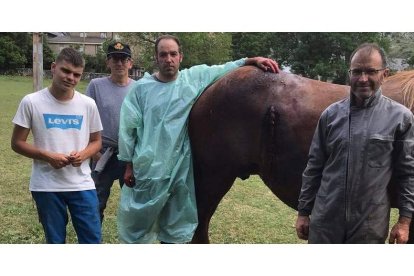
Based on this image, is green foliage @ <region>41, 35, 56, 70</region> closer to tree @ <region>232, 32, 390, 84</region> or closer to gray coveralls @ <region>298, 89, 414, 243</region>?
tree @ <region>232, 32, 390, 84</region>

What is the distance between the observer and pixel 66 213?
2.51 meters

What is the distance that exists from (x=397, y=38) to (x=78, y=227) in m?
2.25

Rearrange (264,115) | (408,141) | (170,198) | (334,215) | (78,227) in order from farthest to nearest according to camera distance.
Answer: (170,198) < (264,115) < (78,227) < (334,215) < (408,141)

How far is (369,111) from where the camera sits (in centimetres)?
184

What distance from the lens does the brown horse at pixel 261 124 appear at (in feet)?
9.12

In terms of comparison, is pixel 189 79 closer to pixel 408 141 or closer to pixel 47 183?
pixel 47 183

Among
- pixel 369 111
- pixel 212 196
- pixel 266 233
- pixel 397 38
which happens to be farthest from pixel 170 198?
pixel 397 38

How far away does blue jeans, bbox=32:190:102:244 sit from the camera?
7.94 ft

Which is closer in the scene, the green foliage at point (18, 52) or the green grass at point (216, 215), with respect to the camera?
the green foliage at point (18, 52)

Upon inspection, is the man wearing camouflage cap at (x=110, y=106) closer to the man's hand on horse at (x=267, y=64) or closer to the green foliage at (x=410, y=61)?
the man's hand on horse at (x=267, y=64)

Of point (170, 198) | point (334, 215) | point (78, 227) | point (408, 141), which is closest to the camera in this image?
point (408, 141)

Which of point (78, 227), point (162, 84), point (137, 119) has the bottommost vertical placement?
point (78, 227)

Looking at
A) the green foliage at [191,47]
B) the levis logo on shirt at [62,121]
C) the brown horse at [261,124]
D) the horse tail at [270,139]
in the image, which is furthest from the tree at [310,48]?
the levis logo on shirt at [62,121]

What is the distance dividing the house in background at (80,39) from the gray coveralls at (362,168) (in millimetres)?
2020
